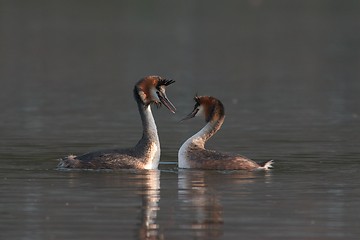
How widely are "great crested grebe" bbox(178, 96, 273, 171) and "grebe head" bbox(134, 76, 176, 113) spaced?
729 millimetres

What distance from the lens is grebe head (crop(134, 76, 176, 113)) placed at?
73.6 feet

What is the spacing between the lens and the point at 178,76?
49.2m

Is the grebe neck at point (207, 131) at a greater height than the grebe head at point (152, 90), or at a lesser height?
lesser

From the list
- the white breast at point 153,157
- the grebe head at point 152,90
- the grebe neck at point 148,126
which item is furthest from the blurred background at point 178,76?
the white breast at point 153,157

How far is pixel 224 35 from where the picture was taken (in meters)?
86.2

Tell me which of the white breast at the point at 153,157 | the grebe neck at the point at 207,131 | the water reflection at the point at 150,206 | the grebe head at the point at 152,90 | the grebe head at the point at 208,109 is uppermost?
the grebe head at the point at 152,90

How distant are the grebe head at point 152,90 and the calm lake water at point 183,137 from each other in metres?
1.07

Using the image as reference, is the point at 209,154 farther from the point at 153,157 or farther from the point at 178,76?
the point at 178,76

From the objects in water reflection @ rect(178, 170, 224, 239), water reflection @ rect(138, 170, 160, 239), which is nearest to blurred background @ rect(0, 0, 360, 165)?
water reflection @ rect(138, 170, 160, 239)

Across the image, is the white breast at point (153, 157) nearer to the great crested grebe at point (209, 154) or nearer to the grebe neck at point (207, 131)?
the great crested grebe at point (209, 154)

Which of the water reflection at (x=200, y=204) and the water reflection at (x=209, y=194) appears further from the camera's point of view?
the water reflection at (x=209, y=194)

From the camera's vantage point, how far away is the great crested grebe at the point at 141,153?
21547 millimetres

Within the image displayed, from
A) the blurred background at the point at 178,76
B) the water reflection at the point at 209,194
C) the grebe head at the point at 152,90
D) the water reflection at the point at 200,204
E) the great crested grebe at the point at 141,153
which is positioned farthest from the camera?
the blurred background at the point at 178,76

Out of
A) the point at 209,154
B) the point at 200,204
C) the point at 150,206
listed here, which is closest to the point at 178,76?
the point at 209,154
